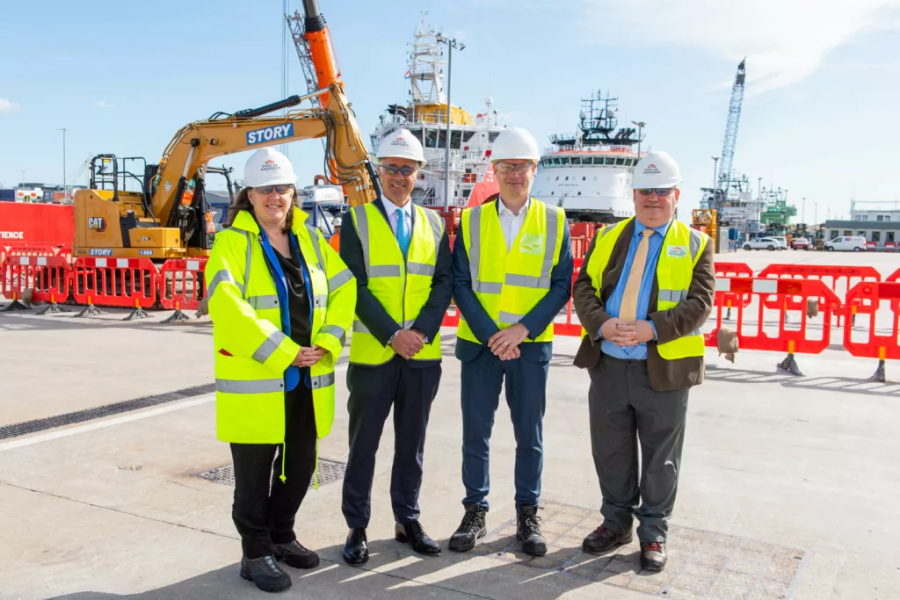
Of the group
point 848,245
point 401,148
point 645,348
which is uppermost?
point 848,245

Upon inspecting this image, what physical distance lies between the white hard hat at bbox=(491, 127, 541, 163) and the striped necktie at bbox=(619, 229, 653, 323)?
71 centimetres

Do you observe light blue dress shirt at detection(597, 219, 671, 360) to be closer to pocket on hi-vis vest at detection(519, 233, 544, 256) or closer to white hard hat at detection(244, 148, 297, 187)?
pocket on hi-vis vest at detection(519, 233, 544, 256)

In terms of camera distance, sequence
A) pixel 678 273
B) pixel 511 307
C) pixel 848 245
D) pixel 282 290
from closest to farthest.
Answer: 1. pixel 282 290
2. pixel 678 273
3. pixel 511 307
4. pixel 848 245

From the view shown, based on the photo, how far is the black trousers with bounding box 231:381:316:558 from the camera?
3.54 meters

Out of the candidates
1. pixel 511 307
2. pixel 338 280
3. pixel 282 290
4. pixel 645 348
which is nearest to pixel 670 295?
pixel 645 348

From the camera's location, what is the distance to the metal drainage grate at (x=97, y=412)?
6098 millimetres

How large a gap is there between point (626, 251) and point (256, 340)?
196 centimetres

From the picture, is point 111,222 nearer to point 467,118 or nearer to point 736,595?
point 736,595

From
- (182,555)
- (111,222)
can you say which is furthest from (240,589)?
(111,222)

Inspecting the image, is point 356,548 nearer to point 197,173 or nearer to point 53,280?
point 197,173

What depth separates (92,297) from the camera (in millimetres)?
14094

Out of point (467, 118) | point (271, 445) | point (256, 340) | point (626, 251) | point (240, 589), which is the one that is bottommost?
point (240, 589)

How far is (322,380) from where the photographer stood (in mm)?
3689

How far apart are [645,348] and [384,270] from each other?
1400 mm
